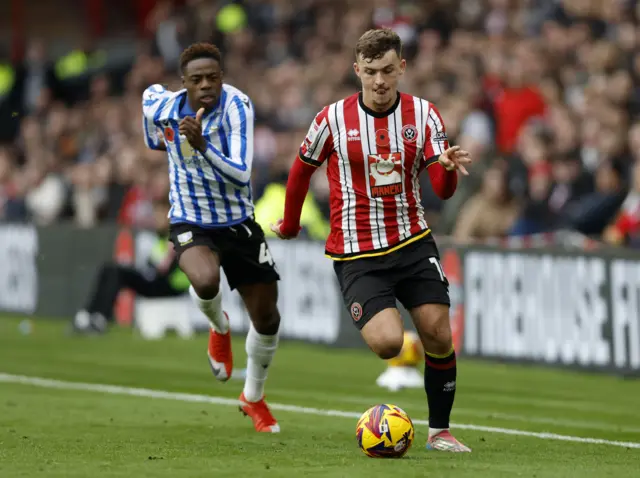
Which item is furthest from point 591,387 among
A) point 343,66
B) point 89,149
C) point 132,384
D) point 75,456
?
point 89,149

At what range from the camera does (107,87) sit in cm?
2517

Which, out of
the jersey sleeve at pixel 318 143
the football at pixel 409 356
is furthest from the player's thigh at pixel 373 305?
the football at pixel 409 356

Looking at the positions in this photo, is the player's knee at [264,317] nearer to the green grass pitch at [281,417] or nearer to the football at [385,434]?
the green grass pitch at [281,417]

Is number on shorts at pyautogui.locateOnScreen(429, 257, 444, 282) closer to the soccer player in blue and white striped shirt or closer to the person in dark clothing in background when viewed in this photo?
the soccer player in blue and white striped shirt

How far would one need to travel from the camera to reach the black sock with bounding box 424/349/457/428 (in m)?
8.15

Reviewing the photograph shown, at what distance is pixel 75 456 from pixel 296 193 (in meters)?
2.04

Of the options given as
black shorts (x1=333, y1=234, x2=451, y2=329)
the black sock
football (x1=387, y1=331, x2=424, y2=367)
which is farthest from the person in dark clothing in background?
the black sock

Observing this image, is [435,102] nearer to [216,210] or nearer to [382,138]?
[216,210]

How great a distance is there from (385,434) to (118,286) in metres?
9.89

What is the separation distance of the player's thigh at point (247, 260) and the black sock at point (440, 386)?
62.4 inches

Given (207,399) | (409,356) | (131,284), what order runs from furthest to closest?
1. (131,284)
2. (409,356)
3. (207,399)

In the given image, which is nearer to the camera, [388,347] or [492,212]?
A: [388,347]

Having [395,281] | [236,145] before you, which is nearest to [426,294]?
[395,281]

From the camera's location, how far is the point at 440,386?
8.15 meters
